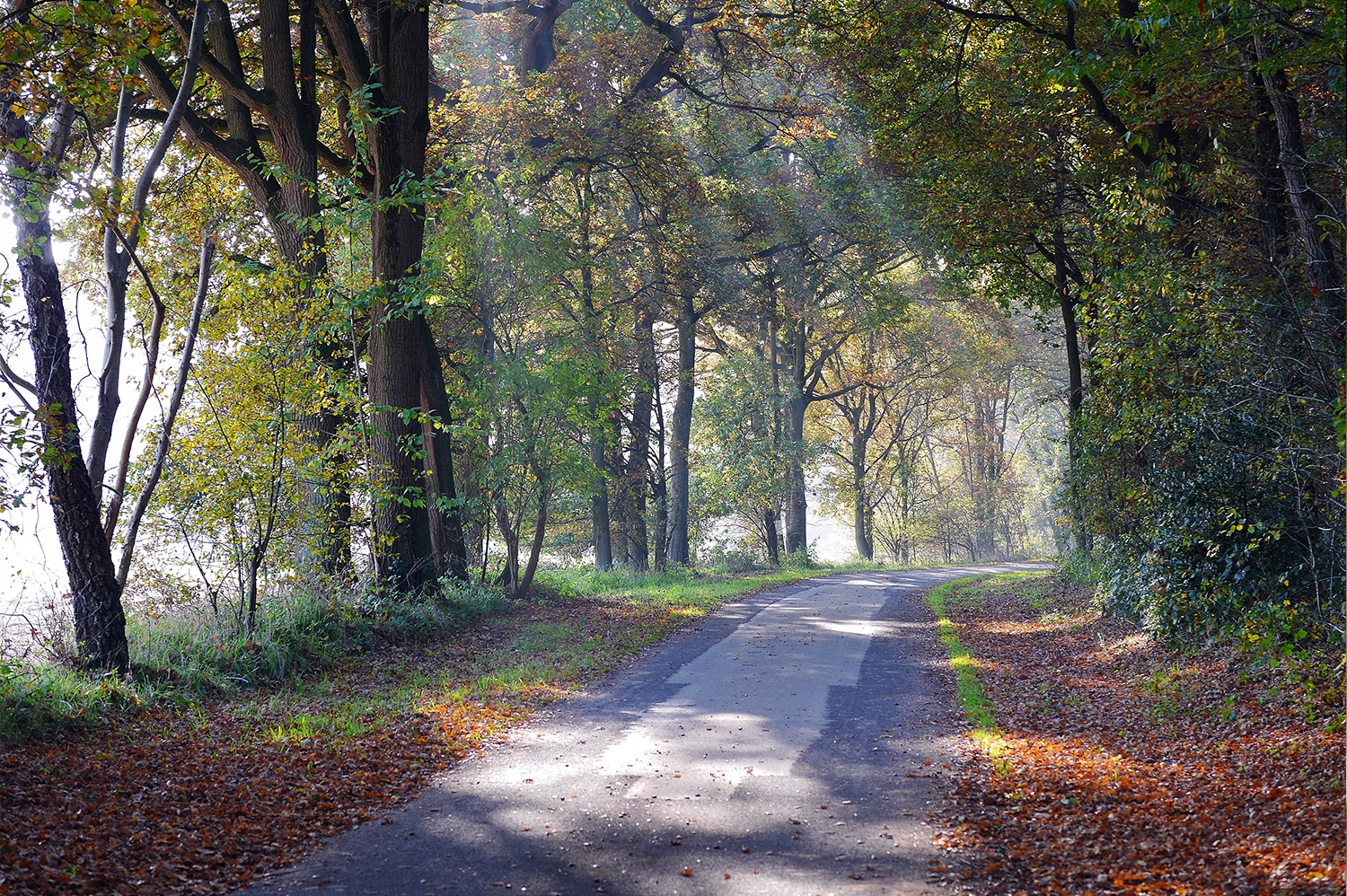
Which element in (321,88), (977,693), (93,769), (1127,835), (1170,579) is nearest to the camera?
(1127,835)

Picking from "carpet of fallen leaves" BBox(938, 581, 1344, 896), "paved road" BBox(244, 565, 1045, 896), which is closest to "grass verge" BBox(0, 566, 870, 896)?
"paved road" BBox(244, 565, 1045, 896)

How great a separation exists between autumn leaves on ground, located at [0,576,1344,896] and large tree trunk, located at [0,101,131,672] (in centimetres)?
104

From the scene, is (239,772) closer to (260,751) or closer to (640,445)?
(260,751)

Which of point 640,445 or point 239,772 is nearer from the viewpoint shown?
point 239,772

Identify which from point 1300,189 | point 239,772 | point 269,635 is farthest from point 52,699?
point 1300,189

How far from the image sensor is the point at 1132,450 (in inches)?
492

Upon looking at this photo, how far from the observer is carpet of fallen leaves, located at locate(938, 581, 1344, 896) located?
462cm

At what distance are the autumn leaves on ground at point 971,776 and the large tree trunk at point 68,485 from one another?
1043 mm

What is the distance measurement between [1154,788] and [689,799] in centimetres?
312

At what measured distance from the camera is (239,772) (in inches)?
257

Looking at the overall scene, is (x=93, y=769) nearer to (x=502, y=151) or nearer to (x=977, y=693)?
(x=977, y=693)

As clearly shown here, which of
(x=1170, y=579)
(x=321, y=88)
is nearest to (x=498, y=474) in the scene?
(x=321, y=88)

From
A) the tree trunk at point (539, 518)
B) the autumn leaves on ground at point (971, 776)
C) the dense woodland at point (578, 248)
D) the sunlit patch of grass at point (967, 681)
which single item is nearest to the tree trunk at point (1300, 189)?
the dense woodland at point (578, 248)

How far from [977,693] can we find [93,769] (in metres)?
7.85
